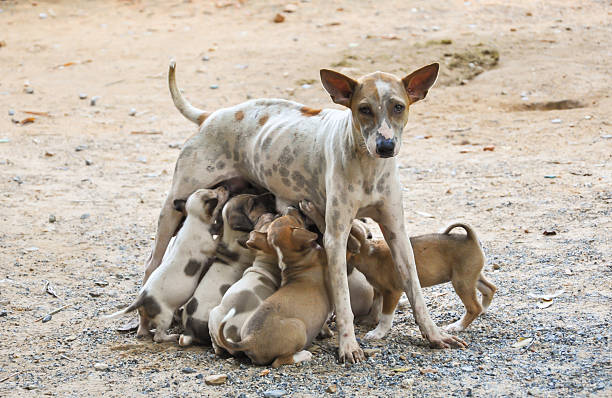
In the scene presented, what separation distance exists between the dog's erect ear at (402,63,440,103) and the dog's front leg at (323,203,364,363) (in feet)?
2.63

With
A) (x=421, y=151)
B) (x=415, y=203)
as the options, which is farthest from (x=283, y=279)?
(x=421, y=151)

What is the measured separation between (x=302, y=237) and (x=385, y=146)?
0.88 m

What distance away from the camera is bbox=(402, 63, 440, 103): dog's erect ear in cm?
455

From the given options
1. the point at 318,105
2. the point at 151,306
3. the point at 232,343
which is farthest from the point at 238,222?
the point at 318,105

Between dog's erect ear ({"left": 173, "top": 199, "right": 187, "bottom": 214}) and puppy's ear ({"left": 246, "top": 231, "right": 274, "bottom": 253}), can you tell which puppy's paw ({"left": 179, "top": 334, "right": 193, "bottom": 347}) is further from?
dog's erect ear ({"left": 173, "top": 199, "right": 187, "bottom": 214})

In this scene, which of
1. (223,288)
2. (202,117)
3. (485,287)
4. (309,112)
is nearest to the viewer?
(223,288)

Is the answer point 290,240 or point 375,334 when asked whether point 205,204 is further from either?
point 375,334

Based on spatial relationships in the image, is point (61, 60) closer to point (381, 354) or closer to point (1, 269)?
point (1, 269)

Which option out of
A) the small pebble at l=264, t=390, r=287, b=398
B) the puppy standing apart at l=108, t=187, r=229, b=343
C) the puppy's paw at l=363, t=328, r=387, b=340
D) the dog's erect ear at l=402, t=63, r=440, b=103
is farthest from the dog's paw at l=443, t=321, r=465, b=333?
the puppy standing apart at l=108, t=187, r=229, b=343

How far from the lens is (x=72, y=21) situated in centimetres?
1719

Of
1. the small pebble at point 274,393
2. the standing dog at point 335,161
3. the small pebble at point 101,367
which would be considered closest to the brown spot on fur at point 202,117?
the standing dog at point 335,161

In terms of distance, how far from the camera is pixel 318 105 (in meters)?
11.6

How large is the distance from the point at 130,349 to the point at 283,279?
3.66 ft

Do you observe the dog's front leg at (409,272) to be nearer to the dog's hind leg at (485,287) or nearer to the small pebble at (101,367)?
the dog's hind leg at (485,287)
